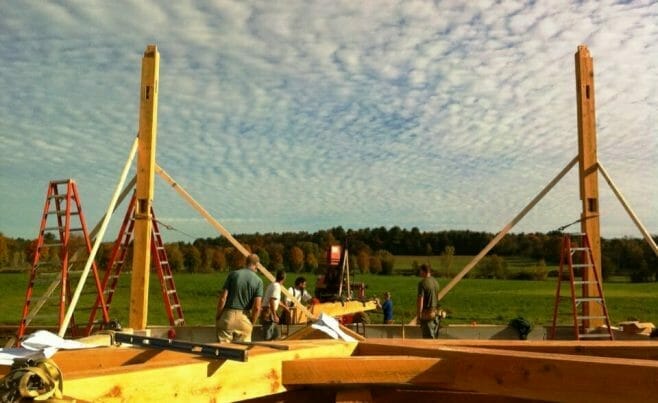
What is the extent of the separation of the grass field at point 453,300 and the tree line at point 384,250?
6.04ft

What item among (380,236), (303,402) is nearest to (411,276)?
(380,236)

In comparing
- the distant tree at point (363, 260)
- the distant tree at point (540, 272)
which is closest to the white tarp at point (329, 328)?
the distant tree at point (363, 260)

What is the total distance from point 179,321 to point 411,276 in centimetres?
5721

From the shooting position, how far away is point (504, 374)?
247 centimetres

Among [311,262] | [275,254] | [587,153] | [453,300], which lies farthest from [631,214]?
[311,262]

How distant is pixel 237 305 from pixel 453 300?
36.7 m

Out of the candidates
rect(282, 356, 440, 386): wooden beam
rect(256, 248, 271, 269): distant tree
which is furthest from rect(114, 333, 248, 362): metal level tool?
rect(256, 248, 271, 269): distant tree

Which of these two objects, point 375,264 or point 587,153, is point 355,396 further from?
point 375,264

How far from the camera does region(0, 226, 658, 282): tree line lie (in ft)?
→ 173

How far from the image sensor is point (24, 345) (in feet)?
9.05

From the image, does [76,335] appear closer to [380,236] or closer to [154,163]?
[154,163]

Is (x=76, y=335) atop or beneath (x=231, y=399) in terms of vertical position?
beneath

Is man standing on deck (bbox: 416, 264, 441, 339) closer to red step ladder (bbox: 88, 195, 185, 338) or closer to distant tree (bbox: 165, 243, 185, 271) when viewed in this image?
red step ladder (bbox: 88, 195, 185, 338)

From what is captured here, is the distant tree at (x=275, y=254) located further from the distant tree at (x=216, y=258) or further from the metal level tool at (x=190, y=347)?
the metal level tool at (x=190, y=347)
